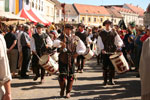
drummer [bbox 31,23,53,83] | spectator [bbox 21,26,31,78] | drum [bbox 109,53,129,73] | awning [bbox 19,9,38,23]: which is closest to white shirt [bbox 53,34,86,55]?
drum [bbox 109,53,129,73]

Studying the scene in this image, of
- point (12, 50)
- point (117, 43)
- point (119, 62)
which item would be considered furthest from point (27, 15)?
point (119, 62)

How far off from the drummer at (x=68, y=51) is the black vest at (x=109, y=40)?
1461 mm

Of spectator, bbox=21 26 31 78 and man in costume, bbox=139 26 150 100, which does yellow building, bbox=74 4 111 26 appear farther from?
man in costume, bbox=139 26 150 100

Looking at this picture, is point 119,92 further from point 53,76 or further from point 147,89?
point 147,89

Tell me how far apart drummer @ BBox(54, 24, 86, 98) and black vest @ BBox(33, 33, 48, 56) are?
174cm

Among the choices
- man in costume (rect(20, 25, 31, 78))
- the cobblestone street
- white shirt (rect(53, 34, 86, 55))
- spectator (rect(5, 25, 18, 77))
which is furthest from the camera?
man in costume (rect(20, 25, 31, 78))

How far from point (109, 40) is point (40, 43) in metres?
2.09

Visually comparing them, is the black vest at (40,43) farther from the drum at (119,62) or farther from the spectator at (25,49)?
the drum at (119,62)

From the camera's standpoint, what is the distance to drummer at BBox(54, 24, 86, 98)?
20.7 ft

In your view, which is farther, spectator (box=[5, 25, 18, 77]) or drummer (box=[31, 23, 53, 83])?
spectator (box=[5, 25, 18, 77])

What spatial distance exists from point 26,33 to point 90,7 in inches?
3143

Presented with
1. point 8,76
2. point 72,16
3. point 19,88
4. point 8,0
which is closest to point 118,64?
point 19,88

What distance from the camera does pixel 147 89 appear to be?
2.94 meters

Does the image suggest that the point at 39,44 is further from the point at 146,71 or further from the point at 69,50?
the point at 146,71
